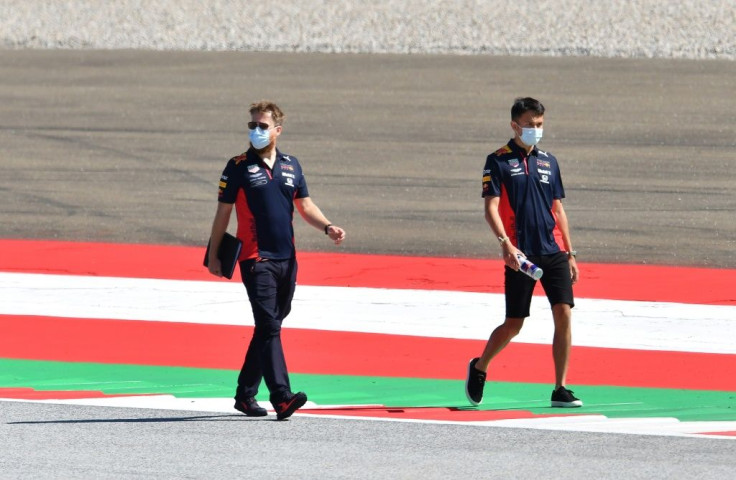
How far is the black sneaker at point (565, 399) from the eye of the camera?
7.97 m

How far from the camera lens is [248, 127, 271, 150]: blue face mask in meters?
7.80

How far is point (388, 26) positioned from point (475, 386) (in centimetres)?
2094

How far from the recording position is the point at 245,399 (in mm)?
7836

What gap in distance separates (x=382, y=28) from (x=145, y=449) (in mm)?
22062

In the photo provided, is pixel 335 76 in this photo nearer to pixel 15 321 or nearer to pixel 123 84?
pixel 123 84

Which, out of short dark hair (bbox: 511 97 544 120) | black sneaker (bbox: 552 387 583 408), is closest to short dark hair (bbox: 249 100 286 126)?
short dark hair (bbox: 511 97 544 120)

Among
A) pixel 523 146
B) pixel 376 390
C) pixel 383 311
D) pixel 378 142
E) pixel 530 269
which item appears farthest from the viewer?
pixel 378 142

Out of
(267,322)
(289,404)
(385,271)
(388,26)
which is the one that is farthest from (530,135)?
(388,26)

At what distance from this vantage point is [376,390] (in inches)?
341

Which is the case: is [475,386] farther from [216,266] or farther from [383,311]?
[383,311]

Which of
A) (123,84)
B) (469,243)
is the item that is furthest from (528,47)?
(469,243)

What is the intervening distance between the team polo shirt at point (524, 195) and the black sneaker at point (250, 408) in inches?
67.4

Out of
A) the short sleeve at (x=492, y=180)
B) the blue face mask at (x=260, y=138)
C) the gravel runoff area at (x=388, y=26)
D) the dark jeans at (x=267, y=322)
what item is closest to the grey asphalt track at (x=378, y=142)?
the gravel runoff area at (x=388, y=26)

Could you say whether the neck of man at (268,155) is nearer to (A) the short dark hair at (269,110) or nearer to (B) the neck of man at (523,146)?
(A) the short dark hair at (269,110)
